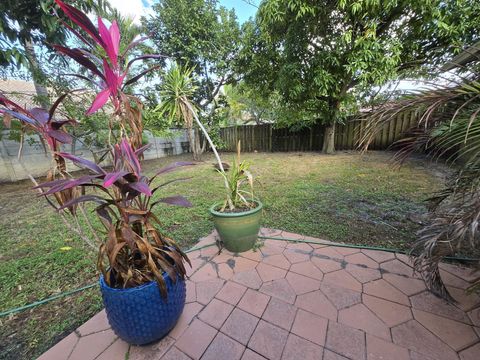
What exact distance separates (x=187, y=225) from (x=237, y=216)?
1.05 metres

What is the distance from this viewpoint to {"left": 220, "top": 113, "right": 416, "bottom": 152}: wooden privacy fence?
6711mm

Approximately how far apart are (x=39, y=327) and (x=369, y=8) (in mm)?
6624

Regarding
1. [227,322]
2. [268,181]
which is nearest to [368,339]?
[227,322]

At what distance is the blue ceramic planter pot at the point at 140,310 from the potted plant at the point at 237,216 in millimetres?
712

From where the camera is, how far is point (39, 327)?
1285 millimetres

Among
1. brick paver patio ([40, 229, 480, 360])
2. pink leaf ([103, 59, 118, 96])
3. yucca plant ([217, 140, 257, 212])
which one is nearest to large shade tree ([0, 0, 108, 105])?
pink leaf ([103, 59, 118, 96])

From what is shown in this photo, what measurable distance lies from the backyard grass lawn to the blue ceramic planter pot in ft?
1.93

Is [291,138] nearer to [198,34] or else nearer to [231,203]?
[198,34]

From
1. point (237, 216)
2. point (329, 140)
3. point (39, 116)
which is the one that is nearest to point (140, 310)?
point (237, 216)

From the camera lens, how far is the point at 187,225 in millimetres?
2490

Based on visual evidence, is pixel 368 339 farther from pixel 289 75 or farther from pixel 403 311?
pixel 289 75

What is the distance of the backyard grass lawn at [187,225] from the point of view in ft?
4.47

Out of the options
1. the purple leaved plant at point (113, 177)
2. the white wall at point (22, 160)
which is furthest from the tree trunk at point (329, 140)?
the purple leaved plant at point (113, 177)

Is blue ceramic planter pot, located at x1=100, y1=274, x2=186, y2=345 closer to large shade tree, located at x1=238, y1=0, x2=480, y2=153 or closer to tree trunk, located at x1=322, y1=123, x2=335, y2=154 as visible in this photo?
large shade tree, located at x1=238, y1=0, x2=480, y2=153
